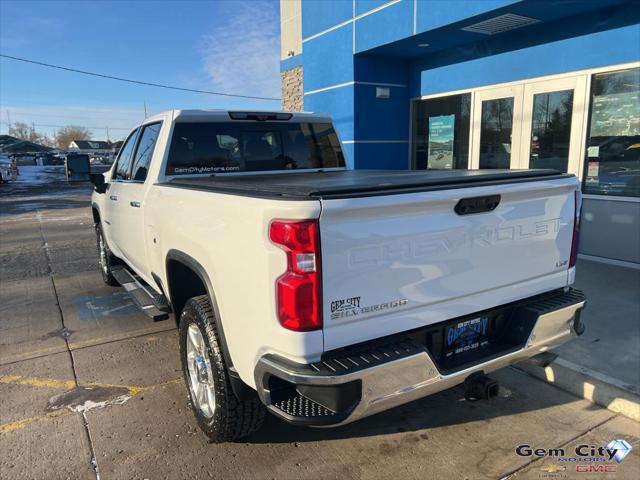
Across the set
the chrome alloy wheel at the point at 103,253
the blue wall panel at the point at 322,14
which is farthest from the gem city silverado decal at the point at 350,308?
the blue wall panel at the point at 322,14

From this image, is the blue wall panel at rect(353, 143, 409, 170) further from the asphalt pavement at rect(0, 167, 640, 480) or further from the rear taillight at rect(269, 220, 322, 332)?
A: the rear taillight at rect(269, 220, 322, 332)

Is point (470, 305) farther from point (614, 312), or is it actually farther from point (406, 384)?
point (614, 312)

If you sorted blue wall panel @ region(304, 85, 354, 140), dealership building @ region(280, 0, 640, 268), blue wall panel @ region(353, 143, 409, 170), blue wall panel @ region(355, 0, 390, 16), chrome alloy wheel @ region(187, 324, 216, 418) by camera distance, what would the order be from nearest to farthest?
1. chrome alloy wheel @ region(187, 324, 216, 418)
2. dealership building @ region(280, 0, 640, 268)
3. blue wall panel @ region(355, 0, 390, 16)
4. blue wall panel @ region(304, 85, 354, 140)
5. blue wall panel @ region(353, 143, 409, 170)

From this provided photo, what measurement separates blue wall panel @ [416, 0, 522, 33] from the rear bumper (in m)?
5.83

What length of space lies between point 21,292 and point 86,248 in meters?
3.23

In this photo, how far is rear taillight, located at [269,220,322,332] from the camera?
6.91 feet

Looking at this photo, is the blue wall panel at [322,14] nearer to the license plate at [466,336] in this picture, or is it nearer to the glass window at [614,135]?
the glass window at [614,135]

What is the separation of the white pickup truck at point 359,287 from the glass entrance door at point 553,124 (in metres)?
4.79

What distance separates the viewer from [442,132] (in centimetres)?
967

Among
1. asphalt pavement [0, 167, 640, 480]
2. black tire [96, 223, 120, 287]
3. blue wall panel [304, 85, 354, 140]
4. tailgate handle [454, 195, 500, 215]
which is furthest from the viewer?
blue wall panel [304, 85, 354, 140]

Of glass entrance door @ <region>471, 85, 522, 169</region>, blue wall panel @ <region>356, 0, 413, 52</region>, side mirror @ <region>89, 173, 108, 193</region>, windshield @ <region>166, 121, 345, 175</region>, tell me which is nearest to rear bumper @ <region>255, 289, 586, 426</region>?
windshield @ <region>166, 121, 345, 175</region>

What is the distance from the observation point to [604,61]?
6738 mm

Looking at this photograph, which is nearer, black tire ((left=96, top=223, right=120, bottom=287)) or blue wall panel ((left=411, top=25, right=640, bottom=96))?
black tire ((left=96, top=223, right=120, bottom=287))

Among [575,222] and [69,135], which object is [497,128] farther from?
[69,135]
